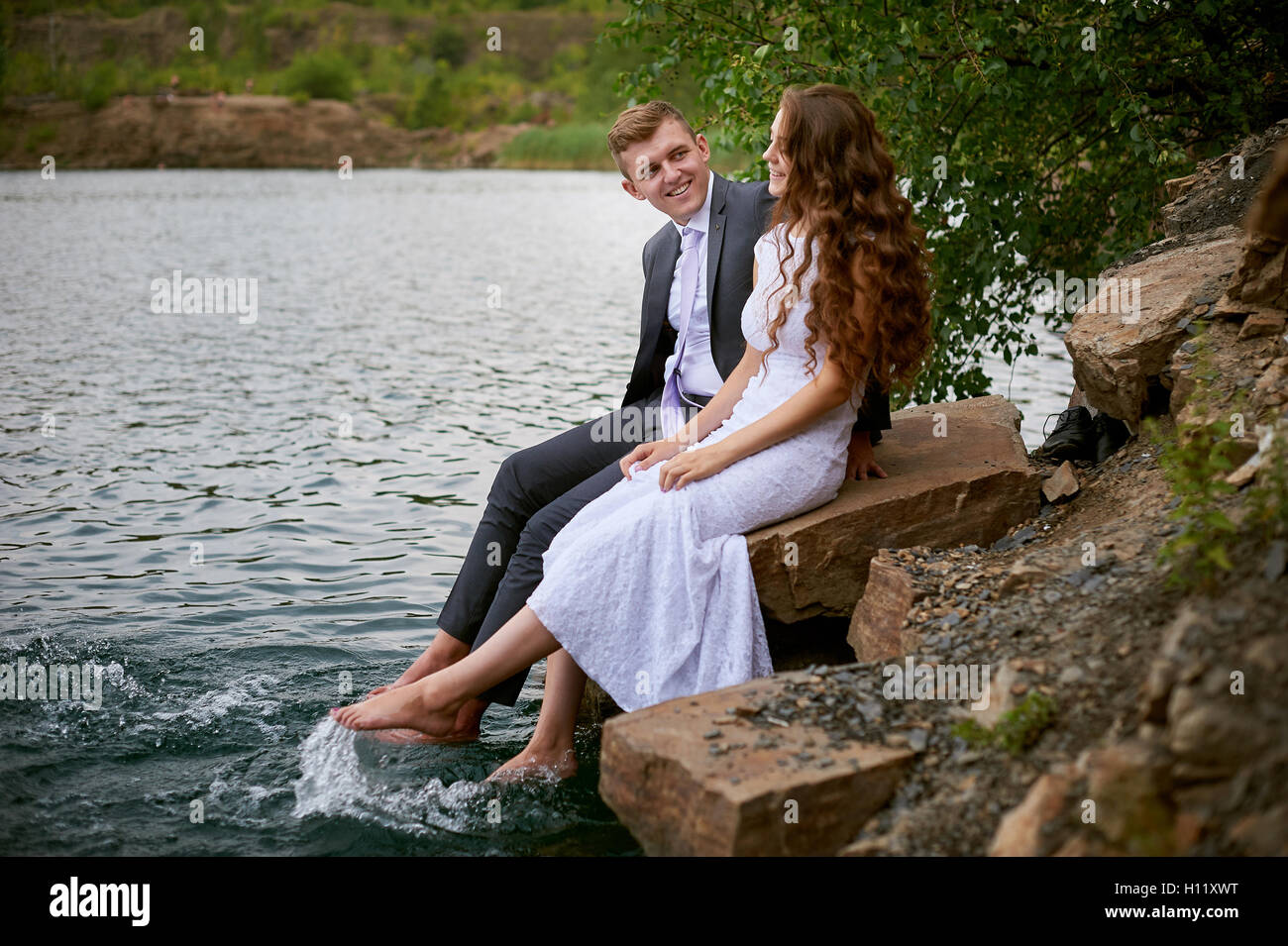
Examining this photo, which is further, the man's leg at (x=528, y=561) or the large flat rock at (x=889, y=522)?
the man's leg at (x=528, y=561)

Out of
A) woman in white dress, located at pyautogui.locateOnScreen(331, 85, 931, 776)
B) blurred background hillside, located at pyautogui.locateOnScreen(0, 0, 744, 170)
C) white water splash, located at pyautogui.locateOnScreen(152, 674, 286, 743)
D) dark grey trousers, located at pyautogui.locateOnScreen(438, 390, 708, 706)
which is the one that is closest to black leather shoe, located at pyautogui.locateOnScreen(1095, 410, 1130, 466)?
woman in white dress, located at pyautogui.locateOnScreen(331, 85, 931, 776)

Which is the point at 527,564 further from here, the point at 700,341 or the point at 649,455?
the point at 700,341

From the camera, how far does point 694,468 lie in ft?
14.5

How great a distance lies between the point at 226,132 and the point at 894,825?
267 feet

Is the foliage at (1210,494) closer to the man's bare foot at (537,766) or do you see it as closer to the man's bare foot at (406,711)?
the man's bare foot at (537,766)

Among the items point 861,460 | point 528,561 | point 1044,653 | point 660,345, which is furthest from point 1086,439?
point 528,561

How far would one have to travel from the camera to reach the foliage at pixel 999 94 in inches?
259

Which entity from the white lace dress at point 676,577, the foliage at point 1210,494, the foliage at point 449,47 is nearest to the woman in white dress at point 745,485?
the white lace dress at point 676,577

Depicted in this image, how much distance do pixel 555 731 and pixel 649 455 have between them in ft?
3.83

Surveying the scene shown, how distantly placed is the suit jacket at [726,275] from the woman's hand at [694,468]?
2.61 ft

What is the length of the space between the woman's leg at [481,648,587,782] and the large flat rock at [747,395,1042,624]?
80 cm

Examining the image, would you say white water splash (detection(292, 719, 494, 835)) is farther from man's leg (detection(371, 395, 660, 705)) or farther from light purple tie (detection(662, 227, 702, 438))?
light purple tie (detection(662, 227, 702, 438))

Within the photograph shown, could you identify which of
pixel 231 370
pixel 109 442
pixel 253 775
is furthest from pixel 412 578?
pixel 231 370

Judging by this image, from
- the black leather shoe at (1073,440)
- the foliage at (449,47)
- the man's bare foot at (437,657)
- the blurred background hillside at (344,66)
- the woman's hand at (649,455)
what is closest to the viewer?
the woman's hand at (649,455)
